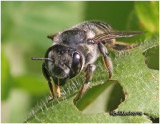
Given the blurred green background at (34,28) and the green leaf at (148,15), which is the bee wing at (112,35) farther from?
the green leaf at (148,15)

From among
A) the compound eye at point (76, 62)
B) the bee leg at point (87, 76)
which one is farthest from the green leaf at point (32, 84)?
the compound eye at point (76, 62)

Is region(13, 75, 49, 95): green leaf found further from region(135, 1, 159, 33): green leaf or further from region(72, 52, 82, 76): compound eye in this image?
region(72, 52, 82, 76): compound eye

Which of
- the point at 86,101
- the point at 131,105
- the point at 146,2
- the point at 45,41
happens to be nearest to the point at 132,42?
the point at 146,2

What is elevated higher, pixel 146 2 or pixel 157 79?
pixel 146 2

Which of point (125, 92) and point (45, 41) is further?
point (45, 41)

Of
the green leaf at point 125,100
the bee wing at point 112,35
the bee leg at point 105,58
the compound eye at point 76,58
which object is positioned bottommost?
the green leaf at point 125,100

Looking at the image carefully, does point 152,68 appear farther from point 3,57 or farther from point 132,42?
point 3,57

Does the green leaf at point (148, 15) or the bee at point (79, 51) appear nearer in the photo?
the bee at point (79, 51)
